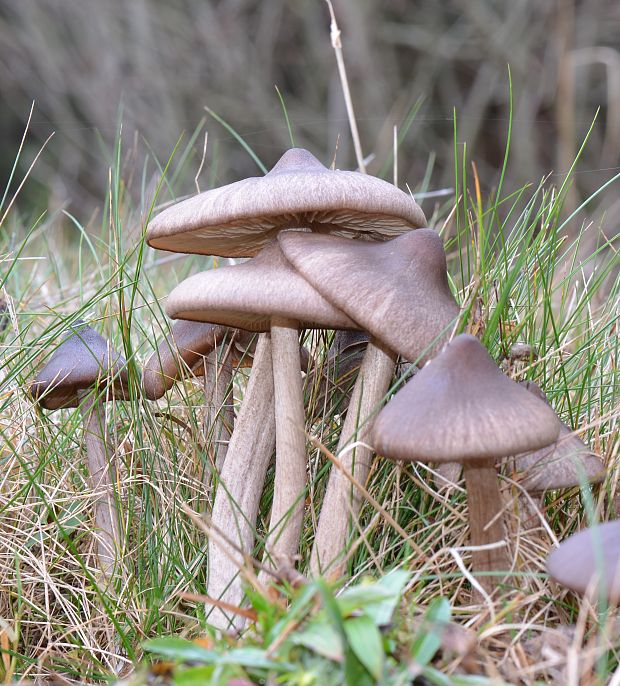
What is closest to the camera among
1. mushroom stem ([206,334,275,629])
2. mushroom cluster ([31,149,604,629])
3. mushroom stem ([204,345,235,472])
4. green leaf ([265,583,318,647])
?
green leaf ([265,583,318,647])

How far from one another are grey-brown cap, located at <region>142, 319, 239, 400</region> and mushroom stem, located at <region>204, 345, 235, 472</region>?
0.04m

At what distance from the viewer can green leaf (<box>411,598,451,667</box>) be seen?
133 cm

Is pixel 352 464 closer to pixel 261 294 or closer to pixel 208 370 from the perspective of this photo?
pixel 261 294

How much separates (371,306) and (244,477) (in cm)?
67

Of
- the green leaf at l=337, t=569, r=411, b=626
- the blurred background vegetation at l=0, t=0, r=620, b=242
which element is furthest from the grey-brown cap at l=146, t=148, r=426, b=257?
the blurred background vegetation at l=0, t=0, r=620, b=242

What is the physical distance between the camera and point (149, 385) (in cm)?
232

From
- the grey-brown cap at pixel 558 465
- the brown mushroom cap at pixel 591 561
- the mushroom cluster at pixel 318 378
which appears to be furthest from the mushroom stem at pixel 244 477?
the brown mushroom cap at pixel 591 561

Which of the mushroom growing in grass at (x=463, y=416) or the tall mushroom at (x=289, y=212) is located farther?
the tall mushroom at (x=289, y=212)

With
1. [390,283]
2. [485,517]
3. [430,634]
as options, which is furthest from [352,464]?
[430,634]

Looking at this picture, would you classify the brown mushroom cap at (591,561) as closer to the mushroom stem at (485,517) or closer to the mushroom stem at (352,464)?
the mushroom stem at (485,517)

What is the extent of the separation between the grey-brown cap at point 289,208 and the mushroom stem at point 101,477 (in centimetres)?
51

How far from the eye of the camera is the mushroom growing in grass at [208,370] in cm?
231

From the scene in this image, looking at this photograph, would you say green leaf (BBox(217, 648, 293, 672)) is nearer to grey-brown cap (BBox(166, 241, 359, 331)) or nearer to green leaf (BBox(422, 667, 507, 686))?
green leaf (BBox(422, 667, 507, 686))

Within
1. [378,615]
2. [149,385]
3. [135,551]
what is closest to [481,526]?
[378,615]
